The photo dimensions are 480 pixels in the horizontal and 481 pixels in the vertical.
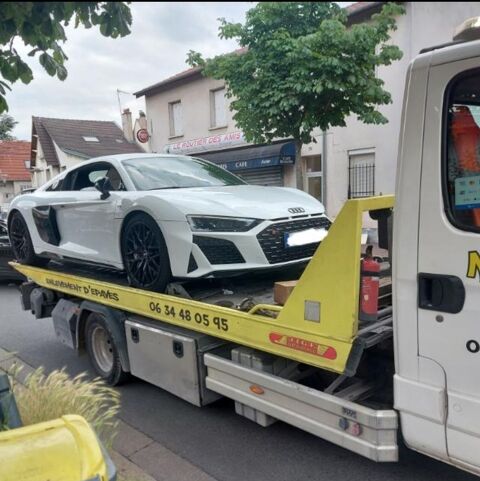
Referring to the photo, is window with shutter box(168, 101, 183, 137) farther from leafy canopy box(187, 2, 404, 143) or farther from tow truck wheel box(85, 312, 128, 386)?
tow truck wheel box(85, 312, 128, 386)

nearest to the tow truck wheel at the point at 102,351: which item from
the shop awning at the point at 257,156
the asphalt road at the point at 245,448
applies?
the asphalt road at the point at 245,448

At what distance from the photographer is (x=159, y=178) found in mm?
4777

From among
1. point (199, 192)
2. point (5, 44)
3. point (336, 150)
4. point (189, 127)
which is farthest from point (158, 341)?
point (189, 127)

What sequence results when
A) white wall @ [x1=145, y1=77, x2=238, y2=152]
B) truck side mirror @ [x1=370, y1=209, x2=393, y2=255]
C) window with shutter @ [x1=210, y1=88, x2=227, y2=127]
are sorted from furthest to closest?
white wall @ [x1=145, y1=77, x2=238, y2=152]
window with shutter @ [x1=210, y1=88, x2=227, y2=127]
truck side mirror @ [x1=370, y1=209, x2=393, y2=255]

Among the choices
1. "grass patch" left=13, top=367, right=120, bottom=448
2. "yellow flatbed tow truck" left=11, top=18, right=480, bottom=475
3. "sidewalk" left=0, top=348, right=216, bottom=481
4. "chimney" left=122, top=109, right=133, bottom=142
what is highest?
"chimney" left=122, top=109, right=133, bottom=142

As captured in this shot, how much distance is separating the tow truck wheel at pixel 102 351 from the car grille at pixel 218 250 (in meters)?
1.46

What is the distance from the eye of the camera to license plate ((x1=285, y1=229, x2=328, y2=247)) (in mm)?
3925

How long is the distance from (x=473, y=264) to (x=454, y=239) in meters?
0.14

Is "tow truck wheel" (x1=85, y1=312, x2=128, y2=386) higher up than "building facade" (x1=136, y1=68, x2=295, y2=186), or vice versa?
"building facade" (x1=136, y1=68, x2=295, y2=186)

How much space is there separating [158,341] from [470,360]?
97.0 inches

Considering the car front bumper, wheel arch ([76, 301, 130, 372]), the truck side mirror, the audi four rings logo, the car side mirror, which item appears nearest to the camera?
the truck side mirror

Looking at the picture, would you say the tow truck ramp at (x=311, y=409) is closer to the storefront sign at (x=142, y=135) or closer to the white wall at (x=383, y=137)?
the white wall at (x=383, y=137)

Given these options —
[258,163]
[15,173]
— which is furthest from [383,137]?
[15,173]

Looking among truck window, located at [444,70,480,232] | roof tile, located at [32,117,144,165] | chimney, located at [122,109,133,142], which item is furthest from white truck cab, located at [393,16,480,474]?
roof tile, located at [32,117,144,165]
